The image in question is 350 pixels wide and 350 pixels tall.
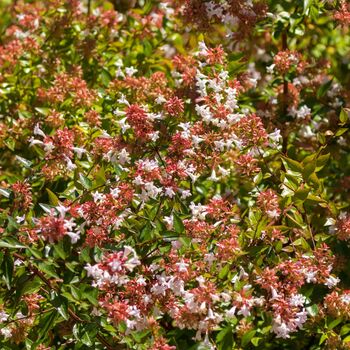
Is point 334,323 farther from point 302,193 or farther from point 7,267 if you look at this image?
point 7,267

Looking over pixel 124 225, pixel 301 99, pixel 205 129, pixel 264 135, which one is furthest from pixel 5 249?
pixel 301 99

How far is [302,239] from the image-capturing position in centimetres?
224

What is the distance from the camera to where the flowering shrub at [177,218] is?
1999 mm

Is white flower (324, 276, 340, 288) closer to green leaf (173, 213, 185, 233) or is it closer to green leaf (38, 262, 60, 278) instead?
green leaf (173, 213, 185, 233)

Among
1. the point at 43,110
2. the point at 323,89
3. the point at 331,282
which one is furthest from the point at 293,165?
the point at 43,110

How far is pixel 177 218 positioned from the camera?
6.69 feet

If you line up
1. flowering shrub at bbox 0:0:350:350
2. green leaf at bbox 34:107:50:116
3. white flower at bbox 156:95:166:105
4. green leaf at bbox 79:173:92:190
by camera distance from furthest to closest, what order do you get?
green leaf at bbox 34:107:50:116 < white flower at bbox 156:95:166:105 < green leaf at bbox 79:173:92:190 < flowering shrub at bbox 0:0:350:350

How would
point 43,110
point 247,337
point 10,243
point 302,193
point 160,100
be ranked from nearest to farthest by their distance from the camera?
point 10,243 < point 302,193 < point 247,337 < point 160,100 < point 43,110

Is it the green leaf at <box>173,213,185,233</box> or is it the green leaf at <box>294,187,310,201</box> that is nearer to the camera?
the green leaf at <box>173,213,185,233</box>

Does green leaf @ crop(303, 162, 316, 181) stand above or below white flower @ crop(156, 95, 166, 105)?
below

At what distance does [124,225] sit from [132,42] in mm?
1544

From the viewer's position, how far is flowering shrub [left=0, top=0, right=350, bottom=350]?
2.00 meters

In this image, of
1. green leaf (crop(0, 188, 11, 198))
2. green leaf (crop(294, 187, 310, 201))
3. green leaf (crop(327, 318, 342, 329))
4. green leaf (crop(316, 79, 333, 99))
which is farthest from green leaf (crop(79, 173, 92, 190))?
green leaf (crop(316, 79, 333, 99))

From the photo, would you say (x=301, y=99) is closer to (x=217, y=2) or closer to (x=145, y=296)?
(x=217, y=2)
